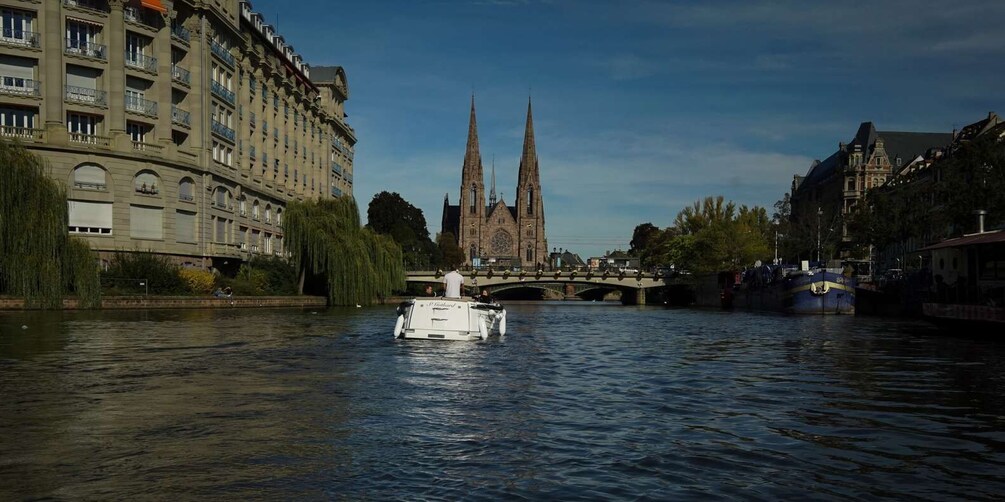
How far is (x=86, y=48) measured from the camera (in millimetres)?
60531

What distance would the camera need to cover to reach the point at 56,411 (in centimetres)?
1397

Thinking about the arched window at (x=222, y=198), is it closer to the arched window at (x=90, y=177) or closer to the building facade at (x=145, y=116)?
the building facade at (x=145, y=116)

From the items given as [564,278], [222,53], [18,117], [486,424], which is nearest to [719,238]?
[564,278]

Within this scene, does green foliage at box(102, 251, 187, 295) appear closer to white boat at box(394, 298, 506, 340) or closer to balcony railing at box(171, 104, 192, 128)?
balcony railing at box(171, 104, 192, 128)

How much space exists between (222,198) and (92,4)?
17.5 m

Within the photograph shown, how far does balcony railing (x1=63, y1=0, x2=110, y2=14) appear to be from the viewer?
197 feet

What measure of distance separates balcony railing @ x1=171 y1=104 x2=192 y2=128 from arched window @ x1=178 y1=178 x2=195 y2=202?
13.7ft

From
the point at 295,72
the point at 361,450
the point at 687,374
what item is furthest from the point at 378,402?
the point at 295,72

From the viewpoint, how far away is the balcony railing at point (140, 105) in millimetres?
62881

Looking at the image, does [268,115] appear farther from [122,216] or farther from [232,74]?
[122,216]

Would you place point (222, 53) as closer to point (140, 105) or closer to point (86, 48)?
point (140, 105)

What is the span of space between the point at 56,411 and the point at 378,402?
496 cm

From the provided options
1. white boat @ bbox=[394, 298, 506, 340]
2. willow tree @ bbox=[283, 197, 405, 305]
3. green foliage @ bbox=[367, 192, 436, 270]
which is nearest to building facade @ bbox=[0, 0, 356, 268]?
willow tree @ bbox=[283, 197, 405, 305]

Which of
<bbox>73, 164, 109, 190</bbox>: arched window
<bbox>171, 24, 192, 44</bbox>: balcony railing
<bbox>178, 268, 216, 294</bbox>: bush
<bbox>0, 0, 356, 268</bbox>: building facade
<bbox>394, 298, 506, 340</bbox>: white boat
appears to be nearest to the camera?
<bbox>394, 298, 506, 340</bbox>: white boat
